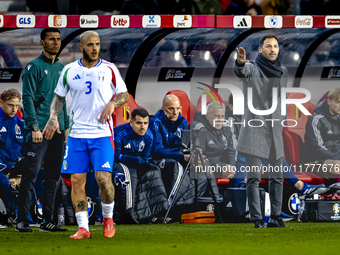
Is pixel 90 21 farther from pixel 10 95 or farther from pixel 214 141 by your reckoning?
pixel 214 141

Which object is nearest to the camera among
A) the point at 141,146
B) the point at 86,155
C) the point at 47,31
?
the point at 86,155

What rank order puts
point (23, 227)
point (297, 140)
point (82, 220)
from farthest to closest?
point (297, 140) → point (23, 227) → point (82, 220)

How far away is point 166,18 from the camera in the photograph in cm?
678

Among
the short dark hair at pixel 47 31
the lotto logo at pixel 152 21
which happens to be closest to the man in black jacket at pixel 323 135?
the lotto logo at pixel 152 21

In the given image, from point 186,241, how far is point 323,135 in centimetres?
283

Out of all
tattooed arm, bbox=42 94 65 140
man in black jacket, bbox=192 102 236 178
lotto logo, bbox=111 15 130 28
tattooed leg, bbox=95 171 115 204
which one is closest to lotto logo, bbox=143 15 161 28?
lotto logo, bbox=111 15 130 28

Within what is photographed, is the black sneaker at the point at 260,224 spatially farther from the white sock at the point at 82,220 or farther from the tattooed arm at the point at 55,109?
the tattooed arm at the point at 55,109

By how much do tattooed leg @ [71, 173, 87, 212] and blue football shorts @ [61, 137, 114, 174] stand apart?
0.20 ft

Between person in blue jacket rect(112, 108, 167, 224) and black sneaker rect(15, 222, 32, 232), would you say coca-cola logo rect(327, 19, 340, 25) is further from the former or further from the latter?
black sneaker rect(15, 222, 32, 232)

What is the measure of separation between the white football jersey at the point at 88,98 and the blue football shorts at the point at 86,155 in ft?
0.19

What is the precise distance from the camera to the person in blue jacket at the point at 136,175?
650 cm

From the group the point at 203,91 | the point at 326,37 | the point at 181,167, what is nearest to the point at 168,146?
the point at 181,167

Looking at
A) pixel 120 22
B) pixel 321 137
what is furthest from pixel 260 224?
pixel 120 22

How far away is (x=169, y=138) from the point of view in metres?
6.64
